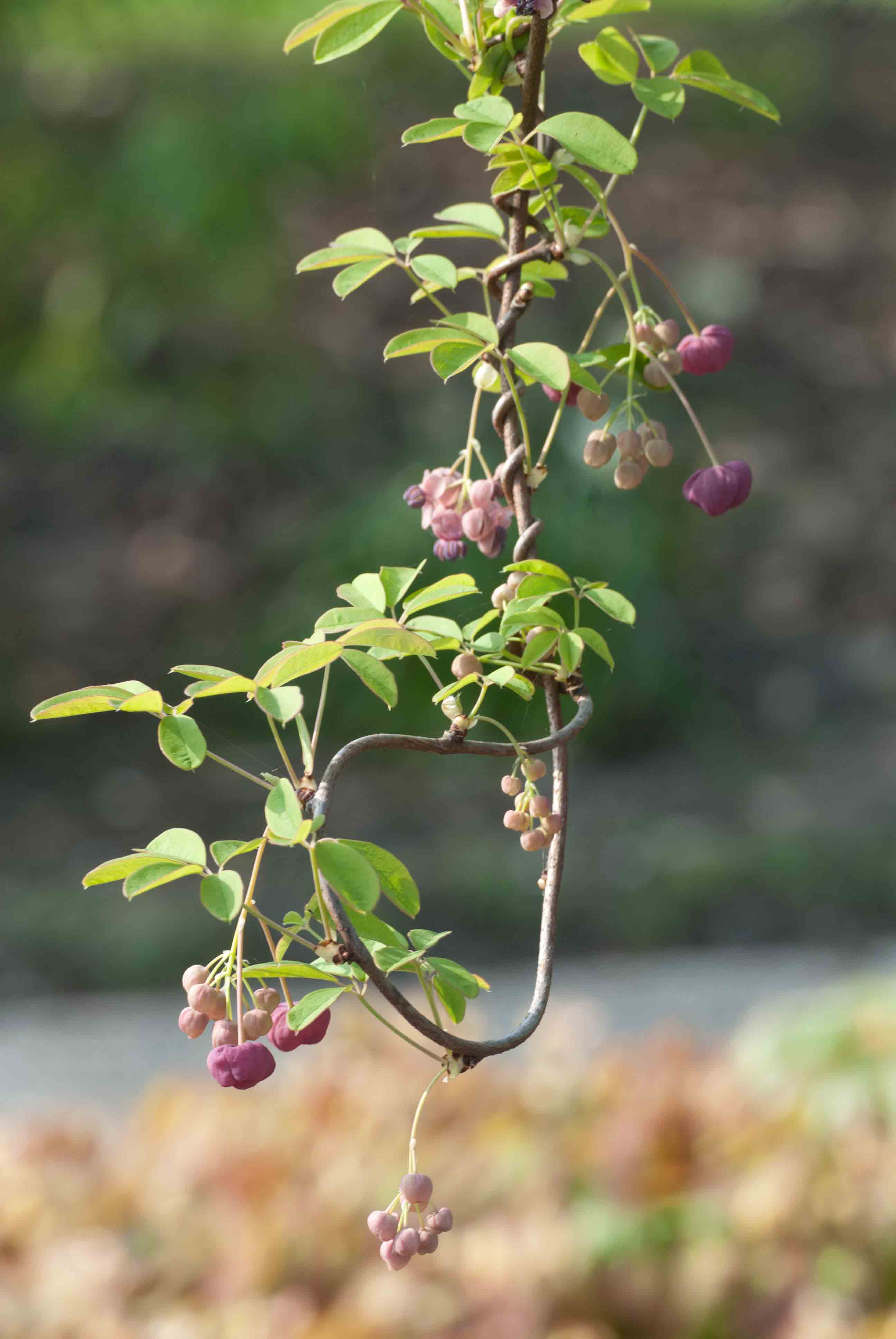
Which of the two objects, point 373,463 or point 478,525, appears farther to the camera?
point 373,463

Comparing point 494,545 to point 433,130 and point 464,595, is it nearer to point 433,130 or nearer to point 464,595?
point 464,595

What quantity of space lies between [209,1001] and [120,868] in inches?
1.9

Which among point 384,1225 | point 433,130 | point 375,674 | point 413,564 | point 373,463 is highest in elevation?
point 433,130

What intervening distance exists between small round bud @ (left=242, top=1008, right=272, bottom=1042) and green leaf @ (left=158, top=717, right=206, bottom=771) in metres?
0.06

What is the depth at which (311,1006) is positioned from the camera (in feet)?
1.07

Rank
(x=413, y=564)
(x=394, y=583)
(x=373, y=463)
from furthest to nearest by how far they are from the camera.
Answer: (x=373, y=463) < (x=413, y=564) < (x=394, y=583)

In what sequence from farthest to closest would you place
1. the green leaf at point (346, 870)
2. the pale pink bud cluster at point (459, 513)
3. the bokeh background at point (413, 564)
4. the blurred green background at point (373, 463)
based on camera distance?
the blurred green background at point (373, 463)
the bokeh background at point (413, 564)
the pale pink bud cluster at point (459, 513)
the green leaf at point (346, 870)

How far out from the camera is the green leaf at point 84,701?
320 mm

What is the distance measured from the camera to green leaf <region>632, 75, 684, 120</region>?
378 mm

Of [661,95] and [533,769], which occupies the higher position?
[661,95]

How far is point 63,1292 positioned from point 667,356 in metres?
1.34

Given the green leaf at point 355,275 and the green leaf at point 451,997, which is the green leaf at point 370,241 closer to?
the green leaf at point 355,275

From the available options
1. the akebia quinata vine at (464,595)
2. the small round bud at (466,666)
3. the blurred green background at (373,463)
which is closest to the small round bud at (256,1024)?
the akebia quinata vine at (464,595)

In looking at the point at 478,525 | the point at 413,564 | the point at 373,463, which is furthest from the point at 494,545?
the point at 373,463
